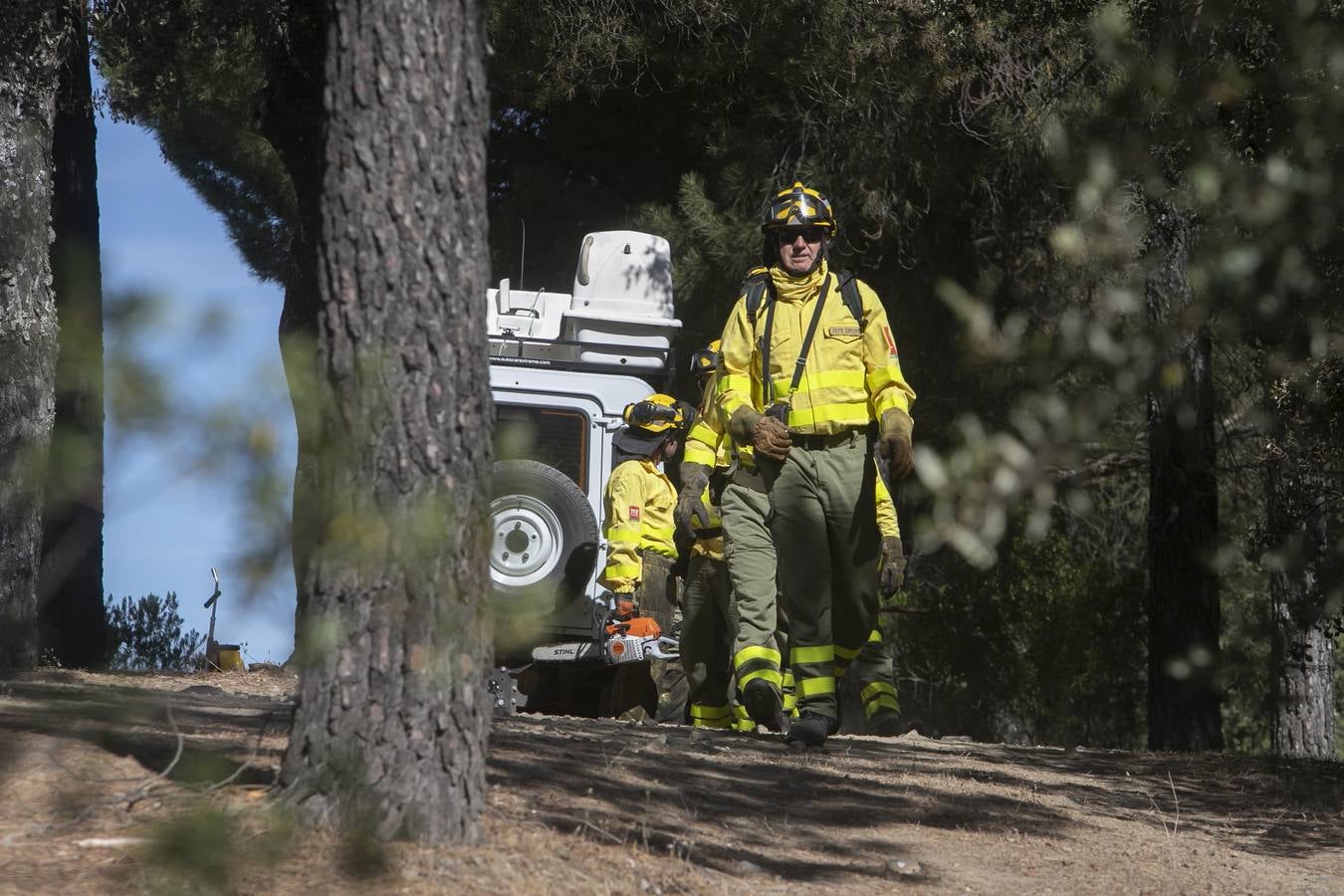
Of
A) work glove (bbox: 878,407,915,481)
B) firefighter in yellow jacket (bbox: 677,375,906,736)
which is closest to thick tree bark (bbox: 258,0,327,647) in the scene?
firefighter in yellow jacket (bbox: 677,375,906,736)

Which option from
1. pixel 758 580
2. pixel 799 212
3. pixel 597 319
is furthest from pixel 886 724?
pixel 597 319

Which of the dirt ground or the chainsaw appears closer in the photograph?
the dirt ground

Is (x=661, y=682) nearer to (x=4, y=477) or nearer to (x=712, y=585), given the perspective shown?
(x=712, y=585)

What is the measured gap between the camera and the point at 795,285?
684cm

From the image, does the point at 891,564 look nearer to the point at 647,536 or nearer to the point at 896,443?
the point at 896,443

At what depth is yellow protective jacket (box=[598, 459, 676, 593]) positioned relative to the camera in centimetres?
946

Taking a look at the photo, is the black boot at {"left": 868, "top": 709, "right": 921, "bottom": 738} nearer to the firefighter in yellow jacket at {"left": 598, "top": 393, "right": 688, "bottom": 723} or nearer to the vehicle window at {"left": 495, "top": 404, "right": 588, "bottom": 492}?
the firefighter in yellow jacket at {"left": 598, "top": 393, "right": 688, "bottom": 723}

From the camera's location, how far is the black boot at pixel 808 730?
21.3 ft

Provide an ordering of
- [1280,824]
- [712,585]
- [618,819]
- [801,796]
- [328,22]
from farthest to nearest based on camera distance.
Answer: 1. [712,585]
2. [1280,824]
3. [801,796]
4. [618,819]
5. [328,22]

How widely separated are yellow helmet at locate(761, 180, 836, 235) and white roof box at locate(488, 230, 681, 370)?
3.95 m

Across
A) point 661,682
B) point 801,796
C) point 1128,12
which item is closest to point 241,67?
point 661,682

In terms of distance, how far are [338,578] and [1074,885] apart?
6.95 ft

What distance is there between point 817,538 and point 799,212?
4.17 ft

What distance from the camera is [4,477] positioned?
2.85 meters
